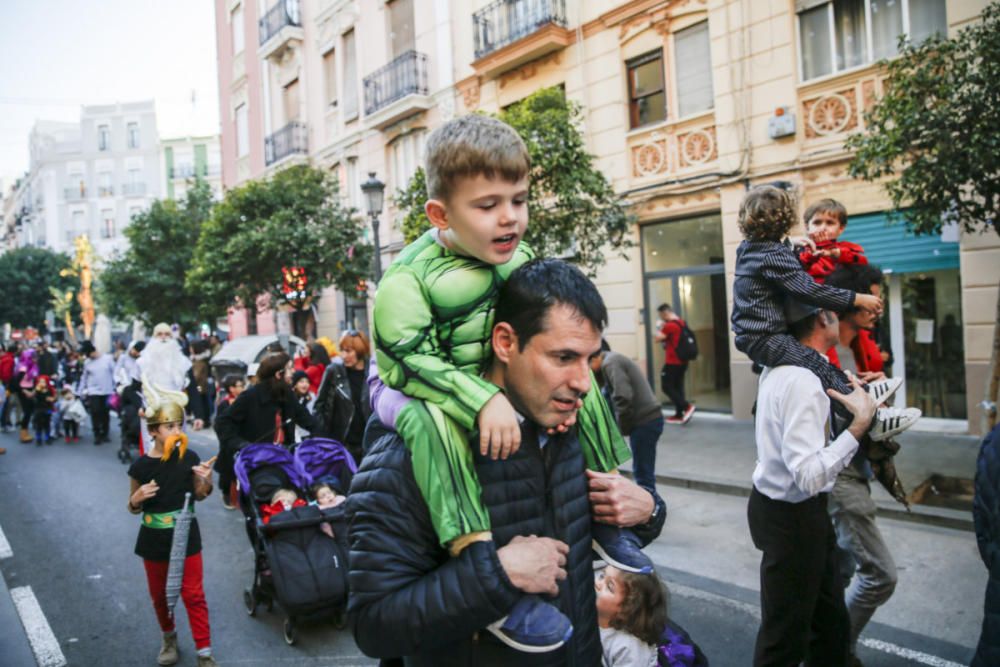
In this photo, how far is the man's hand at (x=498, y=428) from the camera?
158 cm

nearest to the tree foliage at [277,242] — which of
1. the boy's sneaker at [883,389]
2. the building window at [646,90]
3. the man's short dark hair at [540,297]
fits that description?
the building window at [646,90]

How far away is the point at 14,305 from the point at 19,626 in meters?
51.7

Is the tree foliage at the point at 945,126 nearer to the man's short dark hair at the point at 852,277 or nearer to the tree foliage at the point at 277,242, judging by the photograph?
the man's short dark hair at the point at 852,277

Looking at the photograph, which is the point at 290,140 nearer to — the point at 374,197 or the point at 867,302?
the point at 374,197

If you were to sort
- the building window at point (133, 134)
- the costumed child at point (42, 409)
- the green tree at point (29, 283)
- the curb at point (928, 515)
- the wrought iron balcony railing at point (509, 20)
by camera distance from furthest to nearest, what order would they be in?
the building window at point (133, 134) < the green tree at point (29, 283) < the wrought iron balcony railing at point (509, 20) < the costumed child at point (42, 409) < the curb at point (928, 515)

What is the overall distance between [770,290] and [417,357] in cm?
214

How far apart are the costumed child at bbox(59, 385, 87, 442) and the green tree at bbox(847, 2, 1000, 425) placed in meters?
14.6

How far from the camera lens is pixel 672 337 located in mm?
11555

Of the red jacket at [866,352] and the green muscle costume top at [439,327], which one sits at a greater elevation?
the green muscle costume top at [439,327]

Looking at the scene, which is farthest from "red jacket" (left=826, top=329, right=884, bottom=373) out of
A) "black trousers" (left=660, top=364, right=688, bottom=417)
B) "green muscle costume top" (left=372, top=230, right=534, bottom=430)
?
"black trousers" (left=660, top=364, right=688, bottom=417)

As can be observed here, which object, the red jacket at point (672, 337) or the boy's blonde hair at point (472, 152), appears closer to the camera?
the boy's blonde hair at point (472, 152)

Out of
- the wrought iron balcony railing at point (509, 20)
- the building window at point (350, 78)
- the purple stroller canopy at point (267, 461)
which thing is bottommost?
the purple stroller canopy at point (267, 461)

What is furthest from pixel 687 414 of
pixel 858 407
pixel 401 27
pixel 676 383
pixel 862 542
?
pixel 401 27

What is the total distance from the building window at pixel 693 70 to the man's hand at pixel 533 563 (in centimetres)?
1186
